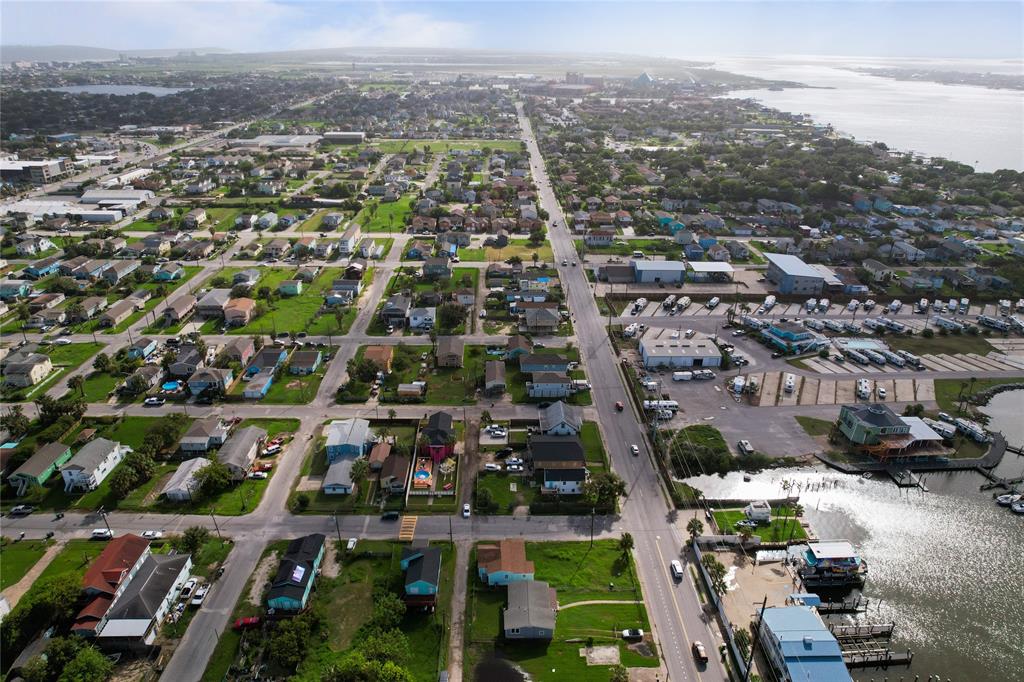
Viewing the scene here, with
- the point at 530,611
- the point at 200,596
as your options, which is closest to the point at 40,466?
the point at 200,596

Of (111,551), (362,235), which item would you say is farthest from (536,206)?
(111,551)

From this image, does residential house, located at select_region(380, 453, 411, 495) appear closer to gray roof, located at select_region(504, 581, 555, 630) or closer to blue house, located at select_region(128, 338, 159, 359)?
gray roof, located at select_region(504, 581, 555, 630)

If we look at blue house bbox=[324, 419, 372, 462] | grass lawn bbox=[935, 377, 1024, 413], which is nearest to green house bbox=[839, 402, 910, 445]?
grass lawn bbox=[935, 377, 1024, 413]

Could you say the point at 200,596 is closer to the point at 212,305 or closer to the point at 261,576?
the point at 261,576

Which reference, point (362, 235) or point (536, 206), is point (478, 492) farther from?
point (536, 206)

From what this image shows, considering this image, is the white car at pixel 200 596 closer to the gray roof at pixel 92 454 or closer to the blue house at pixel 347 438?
the blue house at pixel 347 438
